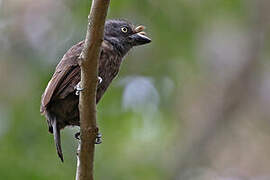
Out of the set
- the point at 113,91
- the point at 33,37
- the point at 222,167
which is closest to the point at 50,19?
the point at 33,37

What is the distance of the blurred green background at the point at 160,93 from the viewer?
655cm

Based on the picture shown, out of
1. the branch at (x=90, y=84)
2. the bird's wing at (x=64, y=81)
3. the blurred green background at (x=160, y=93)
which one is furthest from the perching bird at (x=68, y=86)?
the blurred green background at (x=160, y=93)

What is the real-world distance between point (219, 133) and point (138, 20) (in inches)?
113

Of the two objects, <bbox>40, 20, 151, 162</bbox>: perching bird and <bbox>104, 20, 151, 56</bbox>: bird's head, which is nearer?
<bbox>40, 20, 151, 162</bbox>: perching bird

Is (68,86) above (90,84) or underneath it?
above

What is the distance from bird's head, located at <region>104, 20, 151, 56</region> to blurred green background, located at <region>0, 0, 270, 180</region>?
53.0 inches

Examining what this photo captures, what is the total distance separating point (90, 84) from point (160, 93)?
404 centimetres

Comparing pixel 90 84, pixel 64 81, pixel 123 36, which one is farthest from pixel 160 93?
pixel 90 84

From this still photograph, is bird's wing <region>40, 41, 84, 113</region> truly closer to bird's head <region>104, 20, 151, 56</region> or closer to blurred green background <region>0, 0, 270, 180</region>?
bird's head <region>104, 20, 151, 56</region>

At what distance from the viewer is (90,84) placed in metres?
3.80

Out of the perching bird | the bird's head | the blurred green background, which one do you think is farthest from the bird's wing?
the blurred green background

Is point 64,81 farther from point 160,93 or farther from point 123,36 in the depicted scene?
point 160,93

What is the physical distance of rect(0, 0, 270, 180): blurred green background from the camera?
258 inches

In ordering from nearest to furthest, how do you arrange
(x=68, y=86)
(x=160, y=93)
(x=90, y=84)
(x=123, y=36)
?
(x=90, y=84)
(x=68, y=86)
(x=123, y=36)
(x=160, y=93)
